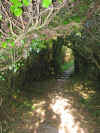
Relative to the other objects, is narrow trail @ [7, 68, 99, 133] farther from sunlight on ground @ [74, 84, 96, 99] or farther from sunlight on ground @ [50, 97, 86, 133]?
sunlight on ground @ [74, 84, 96, 99]

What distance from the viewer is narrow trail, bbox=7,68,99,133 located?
4625mm

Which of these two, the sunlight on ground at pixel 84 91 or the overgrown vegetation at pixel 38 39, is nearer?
the overgrown vegetation at pixel 38 39

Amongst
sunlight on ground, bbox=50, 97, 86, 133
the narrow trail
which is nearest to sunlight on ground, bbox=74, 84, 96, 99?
the narrow trail

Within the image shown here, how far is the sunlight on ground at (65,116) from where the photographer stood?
457cm

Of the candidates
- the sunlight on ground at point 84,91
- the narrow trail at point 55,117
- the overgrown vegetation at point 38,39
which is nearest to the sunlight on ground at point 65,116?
the narrow trail at point 55,117

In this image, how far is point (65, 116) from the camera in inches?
206

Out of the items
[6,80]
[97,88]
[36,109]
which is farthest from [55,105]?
[97,88]

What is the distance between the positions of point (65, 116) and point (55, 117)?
0.85ft

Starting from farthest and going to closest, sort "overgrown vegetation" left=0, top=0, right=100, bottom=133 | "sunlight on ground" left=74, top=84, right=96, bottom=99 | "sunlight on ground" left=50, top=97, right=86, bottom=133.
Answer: "sunlight on ground" left=74, top=84, right=96, bottom=99 → "sunlight on ground" left=50, top=97, right=86, bottom=133 → "overgrown vegetation" left=0, top=0, right=100, bottom=133

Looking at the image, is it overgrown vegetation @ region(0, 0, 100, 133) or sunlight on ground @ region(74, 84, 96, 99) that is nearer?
overgrown vegetation @ region(0, 0, 100, 133)

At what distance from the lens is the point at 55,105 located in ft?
19.9

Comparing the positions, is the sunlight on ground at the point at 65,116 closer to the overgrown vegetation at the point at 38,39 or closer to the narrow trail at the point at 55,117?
the narrow trail at the point at 55,117

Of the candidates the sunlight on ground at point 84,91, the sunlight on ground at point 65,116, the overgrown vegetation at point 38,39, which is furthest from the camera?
the sunlight on ground at point 84,91

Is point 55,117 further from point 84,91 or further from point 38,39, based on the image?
point 84,91
